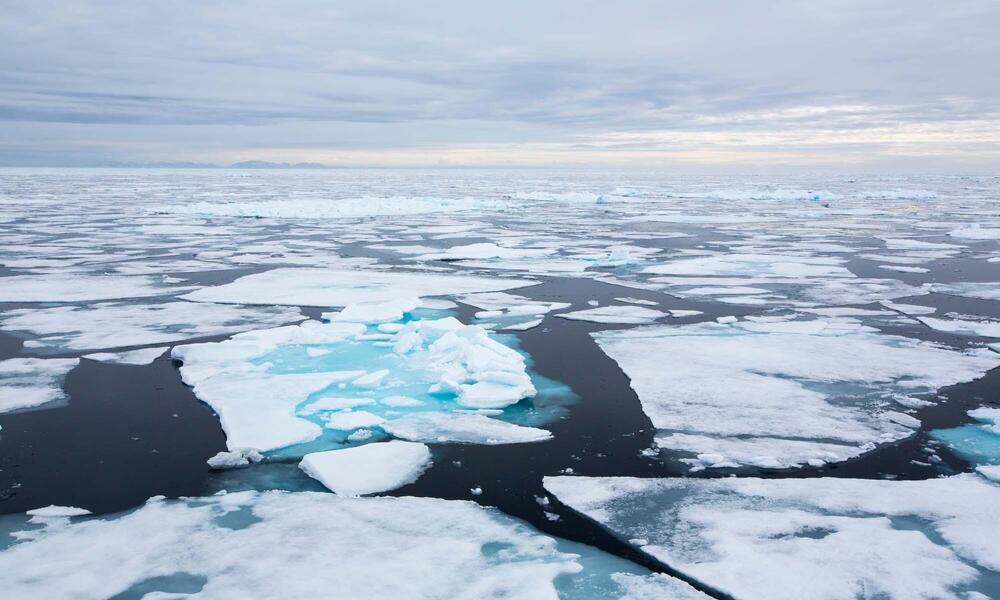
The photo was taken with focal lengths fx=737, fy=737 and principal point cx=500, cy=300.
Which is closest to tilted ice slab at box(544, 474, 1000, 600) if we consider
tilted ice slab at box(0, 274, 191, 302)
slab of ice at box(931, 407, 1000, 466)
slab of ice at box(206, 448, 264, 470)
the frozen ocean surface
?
the frozen ocean surface

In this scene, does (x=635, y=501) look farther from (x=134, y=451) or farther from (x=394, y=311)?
(x=394, y=311)

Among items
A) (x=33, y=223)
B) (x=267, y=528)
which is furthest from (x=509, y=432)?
(x=33, y=223)

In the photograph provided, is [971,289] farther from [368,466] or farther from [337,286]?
[368,466]

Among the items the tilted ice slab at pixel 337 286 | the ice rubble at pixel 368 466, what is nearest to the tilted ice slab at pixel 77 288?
the tilted ice slab at pixel 337 286

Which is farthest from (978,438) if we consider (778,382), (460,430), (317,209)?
(317,209)

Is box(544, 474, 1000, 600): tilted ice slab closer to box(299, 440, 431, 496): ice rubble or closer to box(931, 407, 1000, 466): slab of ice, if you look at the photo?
box(931, 407, 1000, 466): slab of ice
